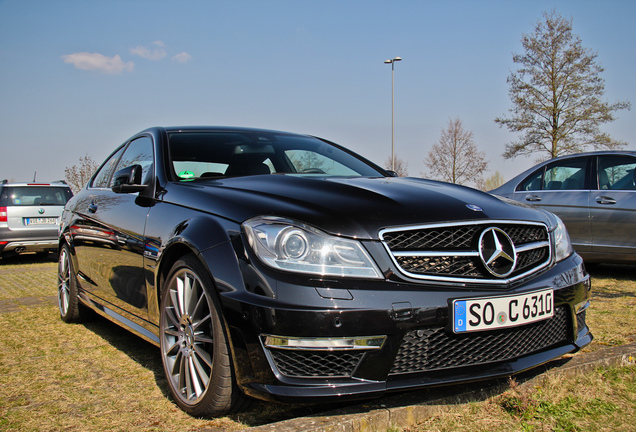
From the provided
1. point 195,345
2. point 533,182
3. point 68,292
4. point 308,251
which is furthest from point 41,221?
point 308,251

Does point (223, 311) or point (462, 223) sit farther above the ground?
point (462, 223)

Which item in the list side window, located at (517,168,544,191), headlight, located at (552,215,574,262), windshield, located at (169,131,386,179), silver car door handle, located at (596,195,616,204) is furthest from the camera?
side window, located at (517,168,544,191)

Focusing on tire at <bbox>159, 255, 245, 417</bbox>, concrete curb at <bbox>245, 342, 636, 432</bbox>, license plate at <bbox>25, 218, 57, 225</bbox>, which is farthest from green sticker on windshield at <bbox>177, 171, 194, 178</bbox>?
license plate at <bbox>25, 218, 57, 225</bbox>

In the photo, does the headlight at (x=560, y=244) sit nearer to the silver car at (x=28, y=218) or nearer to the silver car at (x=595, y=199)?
the silver car at (x=595, y=199)

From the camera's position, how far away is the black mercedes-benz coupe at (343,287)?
2.20m

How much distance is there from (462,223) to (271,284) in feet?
2.94

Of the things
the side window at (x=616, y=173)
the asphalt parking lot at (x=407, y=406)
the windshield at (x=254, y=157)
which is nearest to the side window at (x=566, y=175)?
the side window at (x=616, y=173)

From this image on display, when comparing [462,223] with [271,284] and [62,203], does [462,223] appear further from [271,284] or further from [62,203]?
[62,203]

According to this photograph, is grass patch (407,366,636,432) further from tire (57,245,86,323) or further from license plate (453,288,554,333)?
tire (57,245,86,323)

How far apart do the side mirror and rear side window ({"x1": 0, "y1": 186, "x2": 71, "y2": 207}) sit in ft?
26.7

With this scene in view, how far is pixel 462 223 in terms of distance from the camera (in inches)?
97.7

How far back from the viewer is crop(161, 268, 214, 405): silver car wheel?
2.58 m

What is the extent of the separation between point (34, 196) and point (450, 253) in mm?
10233

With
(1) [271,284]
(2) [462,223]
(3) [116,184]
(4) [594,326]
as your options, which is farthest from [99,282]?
(4) [594,326]
